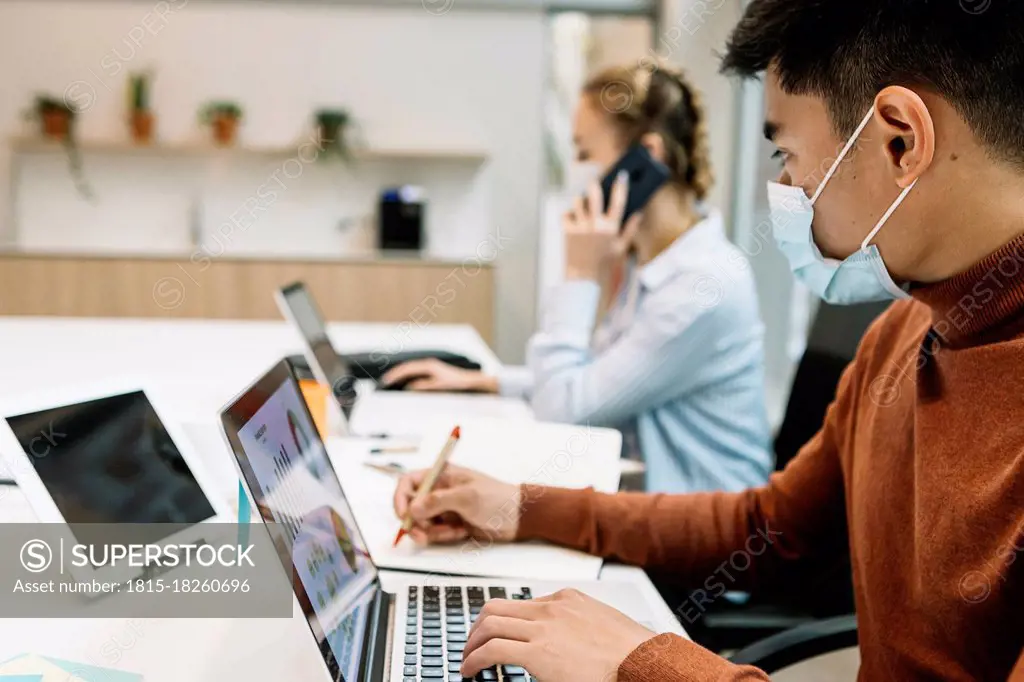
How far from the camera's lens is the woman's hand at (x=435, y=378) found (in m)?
1.99

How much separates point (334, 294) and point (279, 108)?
39.5 inches

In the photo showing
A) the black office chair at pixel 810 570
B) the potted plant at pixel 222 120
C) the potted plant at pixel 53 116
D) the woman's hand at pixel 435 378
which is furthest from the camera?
the potted plant at pixel 222 120

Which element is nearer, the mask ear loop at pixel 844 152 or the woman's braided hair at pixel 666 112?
the mask ear loop at pixel 844 152

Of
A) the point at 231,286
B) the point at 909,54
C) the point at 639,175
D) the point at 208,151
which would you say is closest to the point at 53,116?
the point at 208,151

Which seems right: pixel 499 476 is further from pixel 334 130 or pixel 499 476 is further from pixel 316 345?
pixel 334 130

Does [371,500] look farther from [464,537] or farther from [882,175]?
[882,175]

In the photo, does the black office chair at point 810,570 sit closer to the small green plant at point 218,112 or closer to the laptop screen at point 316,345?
the laptop screen at point 316,345

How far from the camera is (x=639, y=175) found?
1895mm

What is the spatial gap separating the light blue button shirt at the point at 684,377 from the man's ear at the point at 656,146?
0.19 metres

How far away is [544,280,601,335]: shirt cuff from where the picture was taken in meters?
1.85

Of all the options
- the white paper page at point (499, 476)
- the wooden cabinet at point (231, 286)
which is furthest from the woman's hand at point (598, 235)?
the wooden cabinet at point (231, 286)

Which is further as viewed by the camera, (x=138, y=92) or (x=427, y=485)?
(x=138, y=92)

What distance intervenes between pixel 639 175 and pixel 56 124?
A: 3378 mm

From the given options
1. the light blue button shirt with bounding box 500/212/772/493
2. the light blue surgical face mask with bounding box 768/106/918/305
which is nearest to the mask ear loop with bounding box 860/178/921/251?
the light blue surgical face mask with bounding box 768/106/918/305
